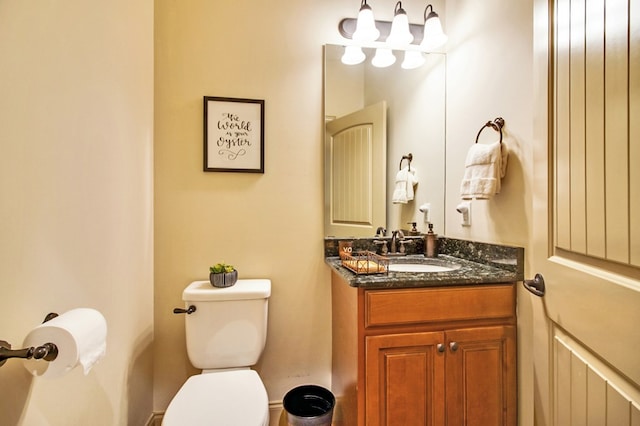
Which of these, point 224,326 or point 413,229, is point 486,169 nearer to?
point 413,229

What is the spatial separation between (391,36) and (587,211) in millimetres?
1382

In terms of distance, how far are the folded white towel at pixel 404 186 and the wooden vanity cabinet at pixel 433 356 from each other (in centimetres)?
68

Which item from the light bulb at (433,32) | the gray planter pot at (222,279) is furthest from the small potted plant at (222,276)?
the light bulb at (433,32)

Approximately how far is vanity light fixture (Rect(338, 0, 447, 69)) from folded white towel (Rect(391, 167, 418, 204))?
0.62 m

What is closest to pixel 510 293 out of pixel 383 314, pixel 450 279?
pixel 450 279

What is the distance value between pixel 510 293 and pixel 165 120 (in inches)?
72.0

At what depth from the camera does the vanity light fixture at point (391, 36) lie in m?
1.60

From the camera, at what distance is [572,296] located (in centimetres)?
76

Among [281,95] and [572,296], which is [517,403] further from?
[281,95]

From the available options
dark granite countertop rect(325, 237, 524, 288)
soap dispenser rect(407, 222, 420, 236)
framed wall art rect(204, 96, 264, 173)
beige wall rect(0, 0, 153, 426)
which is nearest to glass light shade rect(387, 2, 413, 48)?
framed wall art rect(204, 96, 264, 173)

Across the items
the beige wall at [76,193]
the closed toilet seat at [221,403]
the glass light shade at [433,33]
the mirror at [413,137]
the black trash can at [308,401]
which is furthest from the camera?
the mirror at [413,137]

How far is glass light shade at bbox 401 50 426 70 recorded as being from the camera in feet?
5.72

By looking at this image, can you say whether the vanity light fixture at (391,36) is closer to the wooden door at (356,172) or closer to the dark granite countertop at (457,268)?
the wooden door at (356,172)

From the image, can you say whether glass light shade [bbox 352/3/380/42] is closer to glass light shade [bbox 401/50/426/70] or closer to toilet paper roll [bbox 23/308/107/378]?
glass light shade [bbox 401/50/426/70]
